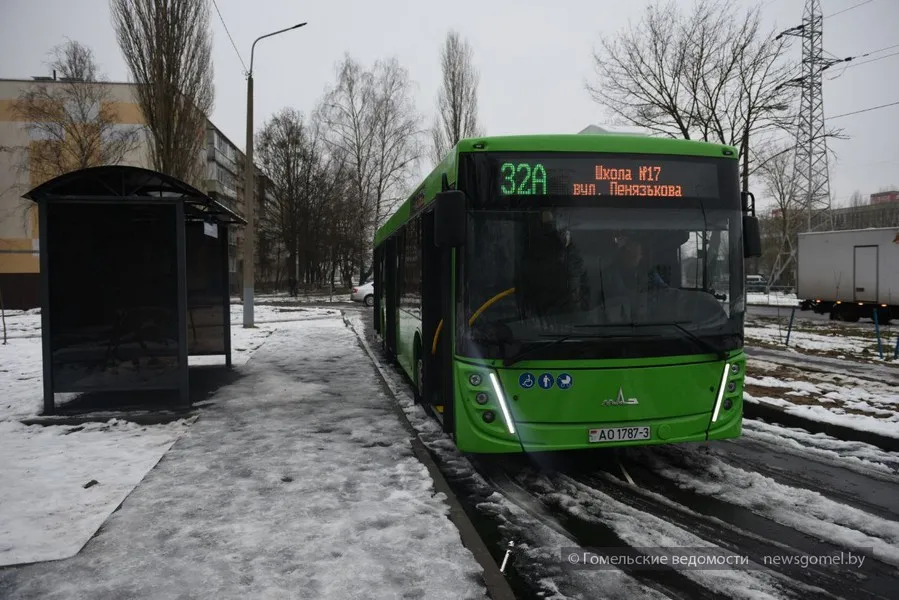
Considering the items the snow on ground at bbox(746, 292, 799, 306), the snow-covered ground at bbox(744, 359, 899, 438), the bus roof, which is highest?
the bus roof

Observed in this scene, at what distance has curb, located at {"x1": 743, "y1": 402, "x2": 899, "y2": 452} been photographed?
21.2 feet

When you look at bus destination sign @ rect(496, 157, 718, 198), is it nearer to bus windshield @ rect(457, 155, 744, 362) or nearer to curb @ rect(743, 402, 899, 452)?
bus windshield @ rect(457, 155, 744, 362)

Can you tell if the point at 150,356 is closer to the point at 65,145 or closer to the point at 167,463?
the point at 167,463

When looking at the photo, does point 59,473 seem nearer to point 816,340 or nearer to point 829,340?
point 816,340

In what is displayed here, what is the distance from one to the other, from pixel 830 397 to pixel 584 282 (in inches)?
212

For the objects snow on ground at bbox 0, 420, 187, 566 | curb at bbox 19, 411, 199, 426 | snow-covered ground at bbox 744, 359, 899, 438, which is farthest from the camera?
curb at bbox 19, 411, 199, 426

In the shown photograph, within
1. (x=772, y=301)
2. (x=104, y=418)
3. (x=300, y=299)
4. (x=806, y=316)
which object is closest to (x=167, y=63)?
(x=104, y=418)

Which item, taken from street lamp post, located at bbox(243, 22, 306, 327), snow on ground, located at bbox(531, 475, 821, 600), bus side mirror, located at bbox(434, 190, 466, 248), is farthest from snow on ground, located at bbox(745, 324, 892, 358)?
street lamp post, located at bbox(243, 22, 306, 327)

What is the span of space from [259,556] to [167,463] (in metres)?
2.43

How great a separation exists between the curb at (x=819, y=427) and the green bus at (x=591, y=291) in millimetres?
2172

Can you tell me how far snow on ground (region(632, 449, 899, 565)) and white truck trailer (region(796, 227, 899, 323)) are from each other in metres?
20.0

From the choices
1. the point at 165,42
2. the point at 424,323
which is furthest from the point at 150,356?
the point at 165,42

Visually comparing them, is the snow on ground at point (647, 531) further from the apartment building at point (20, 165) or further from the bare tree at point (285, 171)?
the bare tree at point (285, 171)

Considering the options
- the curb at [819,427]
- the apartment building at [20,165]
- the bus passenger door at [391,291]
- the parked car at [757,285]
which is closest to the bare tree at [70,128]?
the apartment building at [20,165]
